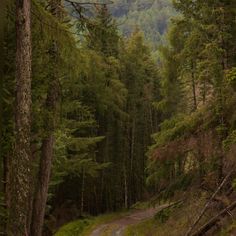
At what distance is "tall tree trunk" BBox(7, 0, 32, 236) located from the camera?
30.6 feet

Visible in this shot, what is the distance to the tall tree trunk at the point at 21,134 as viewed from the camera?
9.32 metres

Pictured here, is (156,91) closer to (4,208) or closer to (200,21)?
(200,21)

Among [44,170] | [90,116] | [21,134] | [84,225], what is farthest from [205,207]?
[84,225]

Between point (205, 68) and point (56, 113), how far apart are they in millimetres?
6742

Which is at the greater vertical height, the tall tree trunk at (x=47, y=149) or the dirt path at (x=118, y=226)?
the tall tree trunk at (x=47, y=149)

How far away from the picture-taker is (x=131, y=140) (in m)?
40.4

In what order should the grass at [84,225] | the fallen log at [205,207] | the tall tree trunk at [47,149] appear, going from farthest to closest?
the grass at [84,225] → the fallen log at [205,207] → the tall tree trunk at [47,149]

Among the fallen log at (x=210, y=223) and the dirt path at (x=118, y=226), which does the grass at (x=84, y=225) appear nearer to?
the dirt path at (x=118, y=226)

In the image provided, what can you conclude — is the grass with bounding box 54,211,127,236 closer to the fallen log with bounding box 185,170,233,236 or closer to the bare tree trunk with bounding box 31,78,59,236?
the bare tree trunk with bounding box 31,78,59,236

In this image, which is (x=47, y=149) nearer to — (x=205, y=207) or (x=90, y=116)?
(x=205, y=207)

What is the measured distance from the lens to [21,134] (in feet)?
30.9

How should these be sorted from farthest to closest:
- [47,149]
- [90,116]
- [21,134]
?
[90,116] < [47,149] < [21,134]

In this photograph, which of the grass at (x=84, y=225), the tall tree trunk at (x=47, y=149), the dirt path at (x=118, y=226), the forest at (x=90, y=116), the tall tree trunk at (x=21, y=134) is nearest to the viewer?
the tall tree trunk at (x=21, y=134)

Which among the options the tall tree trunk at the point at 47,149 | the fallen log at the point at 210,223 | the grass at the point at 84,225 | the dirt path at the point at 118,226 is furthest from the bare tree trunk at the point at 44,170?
the grass at the point at 84,225
